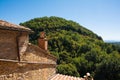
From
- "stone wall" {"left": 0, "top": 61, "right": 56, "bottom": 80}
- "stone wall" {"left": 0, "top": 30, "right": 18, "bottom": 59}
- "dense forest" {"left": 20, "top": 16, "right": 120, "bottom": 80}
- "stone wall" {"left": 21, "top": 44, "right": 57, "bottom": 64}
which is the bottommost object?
"dense forest" {"left": 20, "top": 16, "right": 120, "bottom": 80}

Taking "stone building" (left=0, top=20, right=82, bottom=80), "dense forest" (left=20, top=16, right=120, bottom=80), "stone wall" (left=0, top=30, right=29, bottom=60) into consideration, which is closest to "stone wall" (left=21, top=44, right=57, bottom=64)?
"stone building" (left=0, top=20, right=82, bottom=80)

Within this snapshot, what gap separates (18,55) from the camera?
9.41 metres

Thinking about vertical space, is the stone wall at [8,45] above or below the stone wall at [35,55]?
above

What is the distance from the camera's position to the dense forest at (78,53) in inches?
1746

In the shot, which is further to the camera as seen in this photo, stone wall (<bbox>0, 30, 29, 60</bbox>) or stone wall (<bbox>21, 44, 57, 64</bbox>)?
stone wall (<bbox>21, 44, 57, 64</bbox>)

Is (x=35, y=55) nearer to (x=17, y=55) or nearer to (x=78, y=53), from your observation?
(x=17, y=55)

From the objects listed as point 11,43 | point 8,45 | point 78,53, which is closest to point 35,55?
point 11,43

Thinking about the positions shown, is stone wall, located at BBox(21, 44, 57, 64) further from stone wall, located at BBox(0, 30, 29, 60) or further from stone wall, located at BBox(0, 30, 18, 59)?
stone wall, located at BBox(0, 30, 18, 59)

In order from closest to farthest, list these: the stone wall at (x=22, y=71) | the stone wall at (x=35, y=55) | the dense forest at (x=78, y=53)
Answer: the stone wall at (x=22, y=71) → the stone wall at (x=35, y=55) → the dense forest at (x=78, y=53)

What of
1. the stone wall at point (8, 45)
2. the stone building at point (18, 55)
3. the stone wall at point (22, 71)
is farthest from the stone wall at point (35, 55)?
the stone wall at point (8, 45)

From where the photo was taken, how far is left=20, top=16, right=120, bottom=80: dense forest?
4434 centimetres

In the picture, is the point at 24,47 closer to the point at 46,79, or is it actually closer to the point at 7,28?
the point at 7,28

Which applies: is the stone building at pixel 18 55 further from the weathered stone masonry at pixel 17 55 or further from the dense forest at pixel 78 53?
the dense forest at pixel 78 53

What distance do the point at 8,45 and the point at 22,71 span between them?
1619mm
